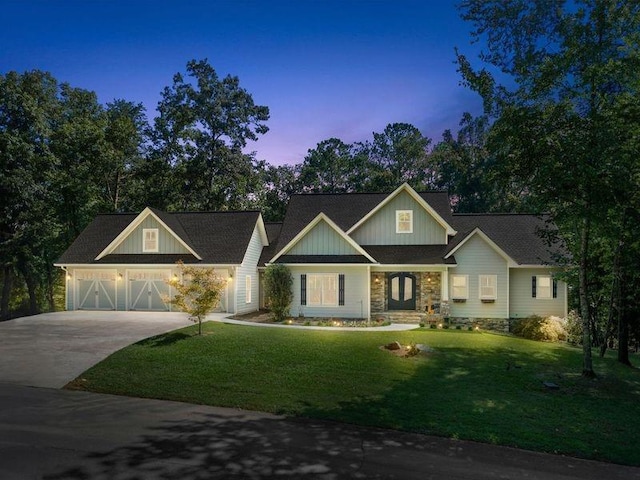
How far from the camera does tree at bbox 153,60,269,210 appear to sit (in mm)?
42688

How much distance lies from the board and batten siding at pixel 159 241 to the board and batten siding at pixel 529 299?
18.0 m

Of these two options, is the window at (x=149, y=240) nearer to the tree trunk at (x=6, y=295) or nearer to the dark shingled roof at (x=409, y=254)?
the dark shingled roof at (x=409, y=254)

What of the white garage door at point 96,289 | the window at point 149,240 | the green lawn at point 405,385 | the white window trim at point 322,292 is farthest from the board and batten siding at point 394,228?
the white garage door at point 96,289

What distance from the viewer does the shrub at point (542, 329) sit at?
22.4 metres

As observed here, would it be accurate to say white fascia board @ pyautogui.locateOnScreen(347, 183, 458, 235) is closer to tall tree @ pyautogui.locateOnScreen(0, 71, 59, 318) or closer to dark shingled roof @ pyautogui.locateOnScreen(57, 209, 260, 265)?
dark shingled roof @ pyautogui.locateOnScreen(57, 209, 260, 265)

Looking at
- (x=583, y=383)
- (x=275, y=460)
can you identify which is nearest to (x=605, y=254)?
(x=583, y=383)

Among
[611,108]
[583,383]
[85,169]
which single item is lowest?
[583,383]

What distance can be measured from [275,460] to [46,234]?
36.1 meters

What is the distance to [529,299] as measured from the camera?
84.2 ft

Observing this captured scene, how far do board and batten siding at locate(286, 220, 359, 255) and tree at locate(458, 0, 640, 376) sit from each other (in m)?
12.0

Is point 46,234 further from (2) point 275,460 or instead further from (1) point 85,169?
(2) point 275,460

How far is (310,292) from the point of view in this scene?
83.5ft

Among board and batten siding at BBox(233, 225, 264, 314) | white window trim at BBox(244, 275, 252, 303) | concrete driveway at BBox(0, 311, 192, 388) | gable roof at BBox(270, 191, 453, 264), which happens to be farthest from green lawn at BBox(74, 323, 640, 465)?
gable roof at BBox(270, 191, 453, 264)

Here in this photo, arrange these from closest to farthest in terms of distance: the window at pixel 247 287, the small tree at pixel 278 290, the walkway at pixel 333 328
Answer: the walkway at pixel 333 328 → the small tree at pixel 278 290 → the window at pixel 247 287
